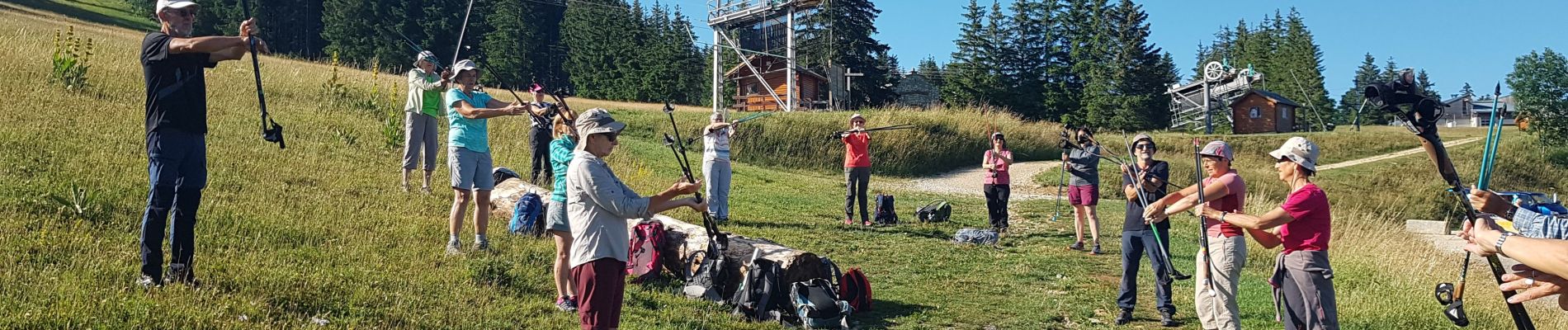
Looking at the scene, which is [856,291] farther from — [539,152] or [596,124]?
[539,152]

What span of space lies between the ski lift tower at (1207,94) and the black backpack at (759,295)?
49.3 m

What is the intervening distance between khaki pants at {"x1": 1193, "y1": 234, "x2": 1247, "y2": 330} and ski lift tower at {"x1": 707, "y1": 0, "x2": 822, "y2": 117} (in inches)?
1294

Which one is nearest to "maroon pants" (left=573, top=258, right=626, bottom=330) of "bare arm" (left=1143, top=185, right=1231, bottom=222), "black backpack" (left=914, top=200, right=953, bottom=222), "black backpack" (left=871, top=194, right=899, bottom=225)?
"bare arm" (left=1143, top=185, right=1231, bottom=222)

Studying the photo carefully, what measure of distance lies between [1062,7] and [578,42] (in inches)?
1317

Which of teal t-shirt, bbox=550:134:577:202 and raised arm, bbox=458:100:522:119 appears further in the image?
raised arm, bbox=458:100:522:119

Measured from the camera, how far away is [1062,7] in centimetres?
6328

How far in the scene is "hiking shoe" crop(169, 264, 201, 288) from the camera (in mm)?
5652

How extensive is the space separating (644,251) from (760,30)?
36861 mm

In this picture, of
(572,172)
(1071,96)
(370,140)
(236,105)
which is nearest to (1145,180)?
(572,172)

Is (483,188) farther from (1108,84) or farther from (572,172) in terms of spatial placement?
(1108,84)

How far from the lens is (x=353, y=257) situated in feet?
24.4

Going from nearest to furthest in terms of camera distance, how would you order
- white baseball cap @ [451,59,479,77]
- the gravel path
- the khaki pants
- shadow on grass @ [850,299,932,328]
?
the khaki pants
shadow on grass @ [850,299,932,328]
white baseball cap @ [451,59,479,77]
the gravel path

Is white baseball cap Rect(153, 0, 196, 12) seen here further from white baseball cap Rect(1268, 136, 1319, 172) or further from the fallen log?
white baseball cap Rect(1268, 136, 1319, 172)

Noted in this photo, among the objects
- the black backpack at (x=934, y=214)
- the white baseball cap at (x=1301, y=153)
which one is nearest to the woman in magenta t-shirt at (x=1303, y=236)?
the white baseball cap at (x=1301, y=153)
